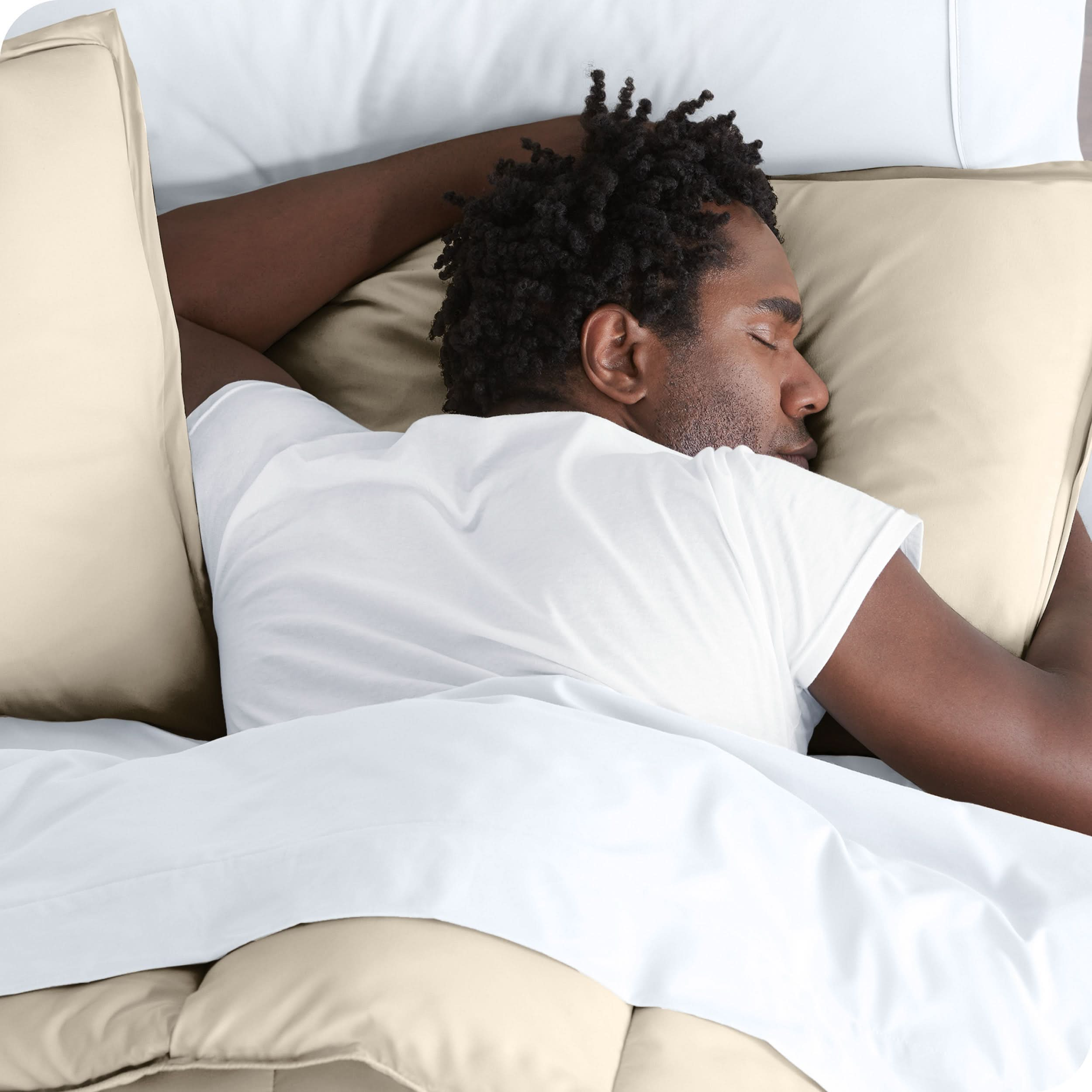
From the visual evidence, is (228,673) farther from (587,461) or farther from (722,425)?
(722,425)

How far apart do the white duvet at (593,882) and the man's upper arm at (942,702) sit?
9 centimetres

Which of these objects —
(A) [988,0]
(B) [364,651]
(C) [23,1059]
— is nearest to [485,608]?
(B) [364,651]

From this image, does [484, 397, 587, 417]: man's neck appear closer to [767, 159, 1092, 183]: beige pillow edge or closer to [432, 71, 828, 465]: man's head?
[432, 71, 828, 465]: man's head

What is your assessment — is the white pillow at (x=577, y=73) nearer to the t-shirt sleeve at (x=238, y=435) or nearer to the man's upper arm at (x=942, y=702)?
the t-shirt sleeve at (x=238, y=435)

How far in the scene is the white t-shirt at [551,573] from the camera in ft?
2.66

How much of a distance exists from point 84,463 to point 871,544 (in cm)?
63

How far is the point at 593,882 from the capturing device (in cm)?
62

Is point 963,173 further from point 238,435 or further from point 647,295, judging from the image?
point 238,435

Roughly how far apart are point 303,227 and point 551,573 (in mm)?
656

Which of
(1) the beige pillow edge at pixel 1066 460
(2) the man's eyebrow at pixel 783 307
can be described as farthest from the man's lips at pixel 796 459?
(1) the beige pillow edge at pixel 1066 460

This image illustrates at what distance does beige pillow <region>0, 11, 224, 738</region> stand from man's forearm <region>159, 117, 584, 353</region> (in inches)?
11.9

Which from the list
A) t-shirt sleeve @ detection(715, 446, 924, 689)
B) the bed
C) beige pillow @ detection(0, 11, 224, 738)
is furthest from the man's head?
beige pillow @ detection(0, 11, 224, 738)

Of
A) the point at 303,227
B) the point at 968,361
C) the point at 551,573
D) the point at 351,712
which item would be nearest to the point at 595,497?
the point at 551,573

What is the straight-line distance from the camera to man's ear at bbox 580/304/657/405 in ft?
3.52
